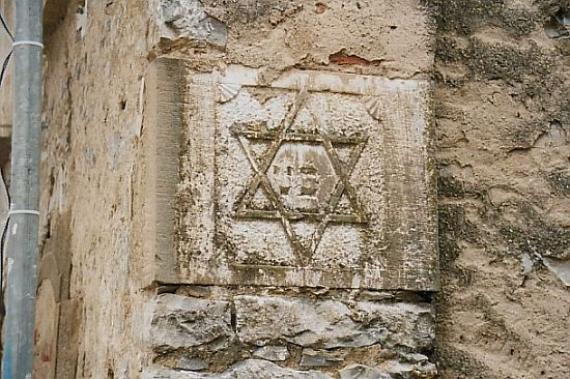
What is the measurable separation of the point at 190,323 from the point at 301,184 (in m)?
0.42

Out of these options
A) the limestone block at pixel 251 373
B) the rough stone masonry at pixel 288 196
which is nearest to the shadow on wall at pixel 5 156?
the rough stone masonry at pixel 288 196

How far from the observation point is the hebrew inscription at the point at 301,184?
2811 mm

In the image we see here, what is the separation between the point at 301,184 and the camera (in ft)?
9.49

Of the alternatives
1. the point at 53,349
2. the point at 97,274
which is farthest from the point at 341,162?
the point at 53,349

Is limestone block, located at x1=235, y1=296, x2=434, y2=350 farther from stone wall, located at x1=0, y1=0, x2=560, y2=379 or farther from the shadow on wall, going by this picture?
the shadow on wall

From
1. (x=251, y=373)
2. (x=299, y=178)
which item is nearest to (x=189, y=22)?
(x=299, y=178)

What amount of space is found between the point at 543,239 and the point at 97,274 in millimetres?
1218

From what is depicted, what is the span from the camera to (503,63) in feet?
10.7

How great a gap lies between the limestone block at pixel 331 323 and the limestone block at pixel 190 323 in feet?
0.13

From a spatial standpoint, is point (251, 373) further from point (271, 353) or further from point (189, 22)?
point (189, 22)

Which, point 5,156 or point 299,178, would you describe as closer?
point 299,178

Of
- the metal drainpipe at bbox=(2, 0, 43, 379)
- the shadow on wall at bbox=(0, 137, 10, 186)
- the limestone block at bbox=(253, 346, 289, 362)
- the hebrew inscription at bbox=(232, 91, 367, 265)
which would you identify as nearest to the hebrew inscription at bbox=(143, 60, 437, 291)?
the hebrew inscription at bbox=(232, 91, 367, 265)

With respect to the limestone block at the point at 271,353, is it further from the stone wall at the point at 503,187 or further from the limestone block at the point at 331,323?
the stone wall at the point at 503,187

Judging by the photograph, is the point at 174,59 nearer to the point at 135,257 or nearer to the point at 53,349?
the point at 135,257
